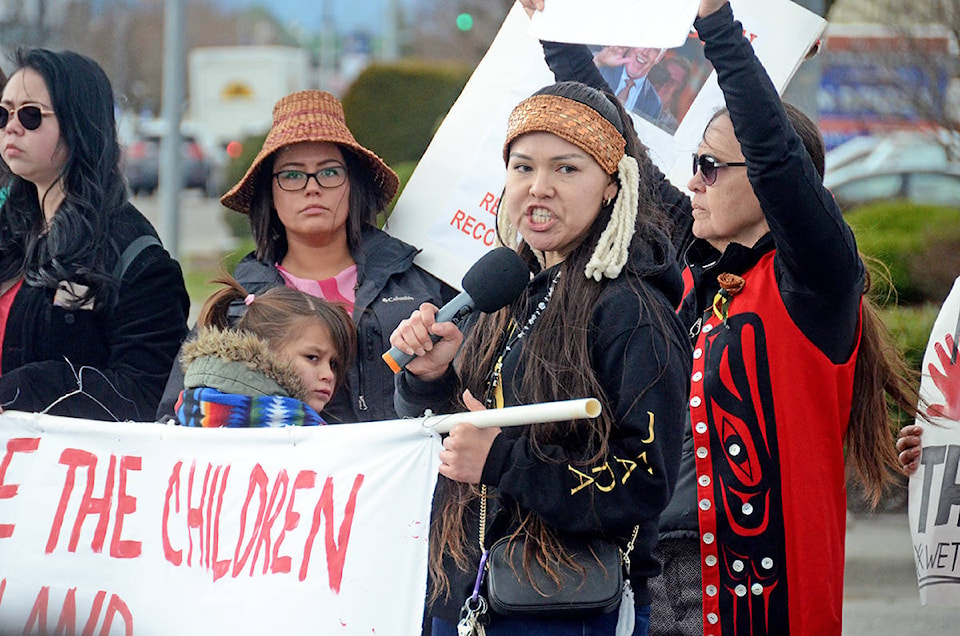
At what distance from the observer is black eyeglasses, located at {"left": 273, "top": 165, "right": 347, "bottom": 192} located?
420 cm

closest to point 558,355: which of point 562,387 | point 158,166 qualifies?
point 562,387

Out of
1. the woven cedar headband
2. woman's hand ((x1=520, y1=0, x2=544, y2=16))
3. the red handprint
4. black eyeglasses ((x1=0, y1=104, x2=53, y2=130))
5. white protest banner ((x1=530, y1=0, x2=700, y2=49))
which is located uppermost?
woman's hand ((x1=520, y1=0, x2=544, y2=16))

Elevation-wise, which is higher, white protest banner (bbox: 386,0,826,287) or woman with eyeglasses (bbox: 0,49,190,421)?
white protest banner (bbox: 386,0,826,287)

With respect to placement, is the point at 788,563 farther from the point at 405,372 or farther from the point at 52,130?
the point at 52,130

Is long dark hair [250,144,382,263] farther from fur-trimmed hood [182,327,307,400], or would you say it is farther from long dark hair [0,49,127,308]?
fur-trimmed hood [182,327,307,400]

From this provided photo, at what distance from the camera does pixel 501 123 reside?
14.9 ft

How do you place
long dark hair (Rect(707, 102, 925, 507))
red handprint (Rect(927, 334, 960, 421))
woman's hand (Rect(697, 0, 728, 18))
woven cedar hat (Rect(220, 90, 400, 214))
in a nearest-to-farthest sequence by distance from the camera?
1. woman's hand (Rect(697, 0, 728, 18))
2. long dark hair (Rect(707, 102, 925, 507))
3. red handprint (Rect(927, 334, 960, 421))
4. woven cedar hat (Rect(220, 90, 400, 214))

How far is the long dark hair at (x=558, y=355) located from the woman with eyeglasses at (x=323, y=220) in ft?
3.19

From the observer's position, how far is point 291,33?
70312 mm

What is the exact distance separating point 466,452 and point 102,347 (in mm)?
1654

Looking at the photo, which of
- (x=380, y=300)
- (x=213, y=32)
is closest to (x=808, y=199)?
(x=380, y=300)

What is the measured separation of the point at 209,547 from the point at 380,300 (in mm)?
1159

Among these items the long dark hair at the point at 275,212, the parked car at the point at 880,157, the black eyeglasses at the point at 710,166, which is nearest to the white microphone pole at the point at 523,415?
the black eyeglasses at the point at 710,166

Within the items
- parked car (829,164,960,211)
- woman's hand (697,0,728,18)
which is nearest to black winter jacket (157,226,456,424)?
woman's hand (697,0,728,18)
